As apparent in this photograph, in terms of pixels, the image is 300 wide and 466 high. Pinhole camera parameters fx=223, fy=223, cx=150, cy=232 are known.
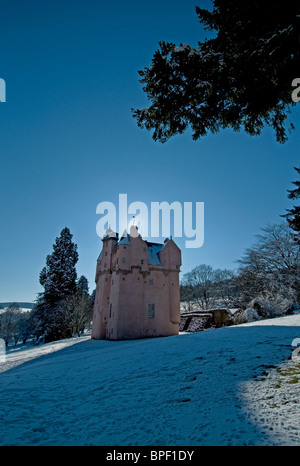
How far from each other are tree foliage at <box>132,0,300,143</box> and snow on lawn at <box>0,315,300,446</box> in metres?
8.35

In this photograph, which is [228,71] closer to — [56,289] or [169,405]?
[169,405]

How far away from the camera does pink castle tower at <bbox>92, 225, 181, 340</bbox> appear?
84.7ft

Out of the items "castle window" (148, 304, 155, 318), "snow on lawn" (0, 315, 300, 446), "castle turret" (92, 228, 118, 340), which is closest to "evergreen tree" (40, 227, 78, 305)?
"castle turret" (92, 228, 118, 340)

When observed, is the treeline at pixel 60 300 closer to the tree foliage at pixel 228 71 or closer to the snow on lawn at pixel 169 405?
the snow on lawn at pixel 169 405

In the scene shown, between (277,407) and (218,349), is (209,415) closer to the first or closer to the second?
(277,407)

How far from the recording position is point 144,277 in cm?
2852

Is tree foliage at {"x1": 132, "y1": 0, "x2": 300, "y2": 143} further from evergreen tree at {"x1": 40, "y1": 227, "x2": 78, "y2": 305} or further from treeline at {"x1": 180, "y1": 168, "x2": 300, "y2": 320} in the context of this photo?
evergreen tree at {"x1": 40, "y1": 227, "x2": 78, "y2": 305}

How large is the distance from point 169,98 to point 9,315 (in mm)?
102680

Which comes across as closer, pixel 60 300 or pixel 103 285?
pixel 103 285

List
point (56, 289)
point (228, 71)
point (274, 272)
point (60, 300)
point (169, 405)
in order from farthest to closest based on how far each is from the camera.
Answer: point (56, 289), point (60, 300), point (274, 272), point (228, 71), point (169, 405)

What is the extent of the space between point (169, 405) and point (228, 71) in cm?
967

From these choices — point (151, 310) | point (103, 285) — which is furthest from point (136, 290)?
point (103, 285)

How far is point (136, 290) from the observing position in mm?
27250

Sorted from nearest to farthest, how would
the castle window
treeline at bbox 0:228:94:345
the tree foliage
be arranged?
the tree foliage < the castle window < treeline at bbox 0:228:94:345
